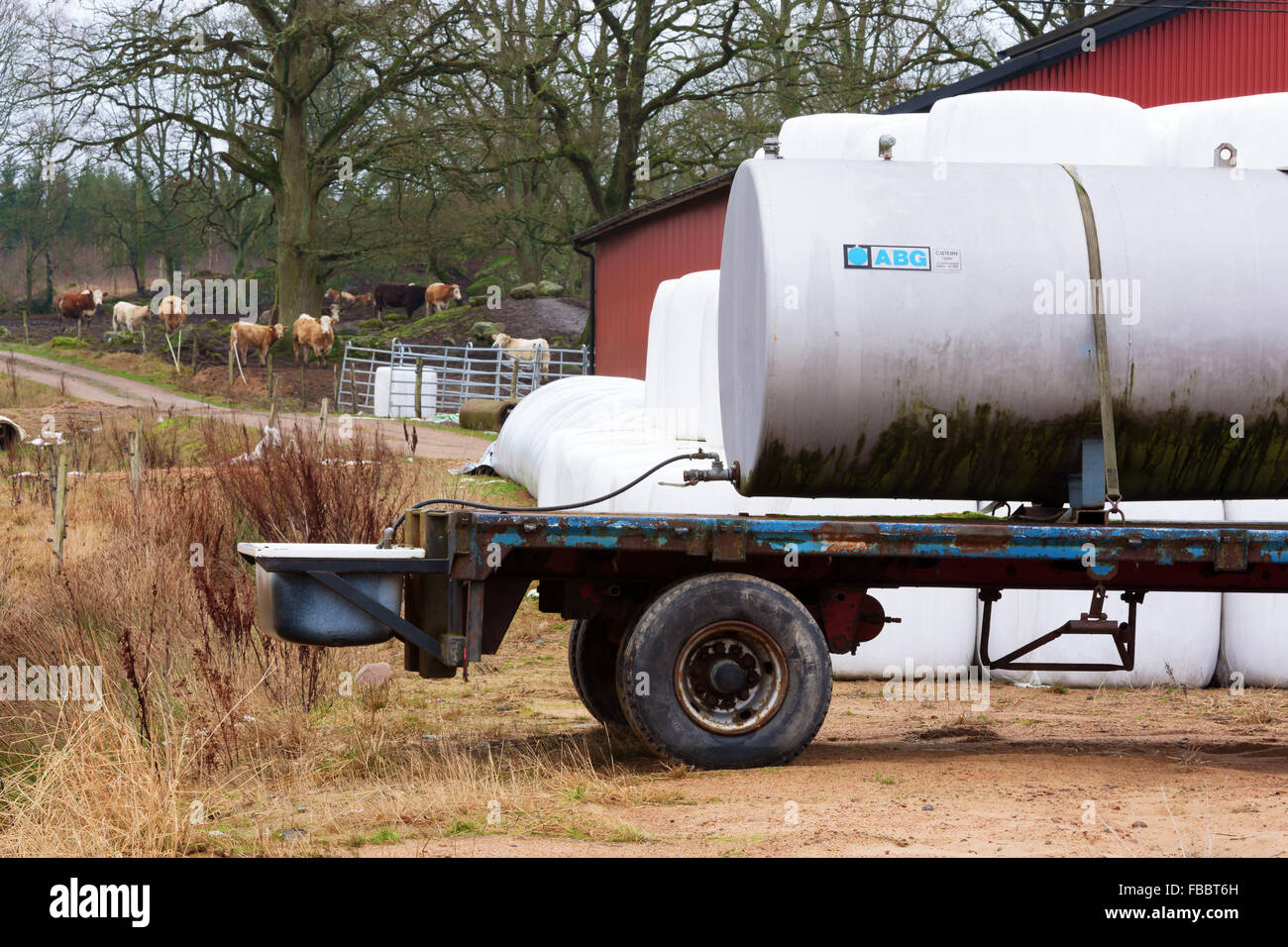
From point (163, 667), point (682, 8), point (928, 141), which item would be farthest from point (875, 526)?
point (682, 8)

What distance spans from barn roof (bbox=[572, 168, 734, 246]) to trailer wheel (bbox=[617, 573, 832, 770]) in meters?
12.3

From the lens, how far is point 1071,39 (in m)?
18.7

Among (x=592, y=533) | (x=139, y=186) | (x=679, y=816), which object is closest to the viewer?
(x=679, y=816)

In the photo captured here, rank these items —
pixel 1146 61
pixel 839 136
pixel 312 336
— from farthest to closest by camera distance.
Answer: pixel 312 336, pixel 1146 61, pixel 839 136

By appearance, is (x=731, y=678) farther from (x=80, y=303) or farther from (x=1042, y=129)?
(x=80, y=303)

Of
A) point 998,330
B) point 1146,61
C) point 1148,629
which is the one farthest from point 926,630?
point 1146,61

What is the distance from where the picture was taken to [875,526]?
22.4 ft

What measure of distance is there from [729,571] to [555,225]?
1259 inches

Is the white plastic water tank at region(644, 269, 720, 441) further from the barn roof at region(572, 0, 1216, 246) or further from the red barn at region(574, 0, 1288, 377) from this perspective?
the red barn at region(574, 0, 1288, 377)

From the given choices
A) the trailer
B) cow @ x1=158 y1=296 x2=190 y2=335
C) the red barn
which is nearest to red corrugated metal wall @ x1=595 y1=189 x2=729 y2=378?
the red barn

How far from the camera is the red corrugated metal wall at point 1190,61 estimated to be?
17.1 meters

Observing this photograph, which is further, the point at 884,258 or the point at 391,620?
the point at 884,258

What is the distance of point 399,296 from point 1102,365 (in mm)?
43640
